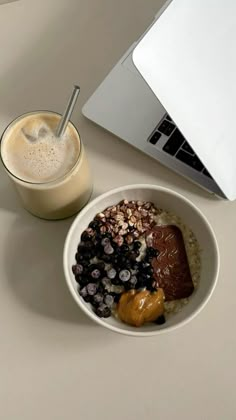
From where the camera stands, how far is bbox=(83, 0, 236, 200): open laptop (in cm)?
62

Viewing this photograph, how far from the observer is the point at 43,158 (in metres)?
0.67

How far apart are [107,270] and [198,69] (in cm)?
26

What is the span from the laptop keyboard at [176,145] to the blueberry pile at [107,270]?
13 centimetres

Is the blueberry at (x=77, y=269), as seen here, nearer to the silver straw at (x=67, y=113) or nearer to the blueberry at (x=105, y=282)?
the blueberry at (x=105, y=282)

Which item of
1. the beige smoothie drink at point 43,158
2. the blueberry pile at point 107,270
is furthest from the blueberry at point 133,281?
the beige smoothie drink at point 43,158

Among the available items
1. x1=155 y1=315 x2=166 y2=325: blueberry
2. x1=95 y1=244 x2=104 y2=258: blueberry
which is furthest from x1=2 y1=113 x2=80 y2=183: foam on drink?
x1=155 y1=315 x2=166 y2=325: blueberry

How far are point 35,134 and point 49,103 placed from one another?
0.13 meters

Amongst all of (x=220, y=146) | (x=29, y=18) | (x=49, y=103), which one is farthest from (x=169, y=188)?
(x=29, y=18)

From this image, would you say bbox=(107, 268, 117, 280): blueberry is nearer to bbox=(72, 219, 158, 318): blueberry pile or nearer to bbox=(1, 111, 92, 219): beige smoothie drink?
bbox=(72, 219, 158, 318): blueberry pile

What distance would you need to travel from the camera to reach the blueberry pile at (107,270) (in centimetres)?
67

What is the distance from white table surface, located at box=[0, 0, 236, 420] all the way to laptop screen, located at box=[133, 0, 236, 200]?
0.09 m

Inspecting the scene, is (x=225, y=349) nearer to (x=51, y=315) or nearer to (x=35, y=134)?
(x=51, y=315)

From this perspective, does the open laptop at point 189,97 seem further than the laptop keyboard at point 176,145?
No

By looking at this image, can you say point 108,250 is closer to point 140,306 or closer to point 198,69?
point 140,306
